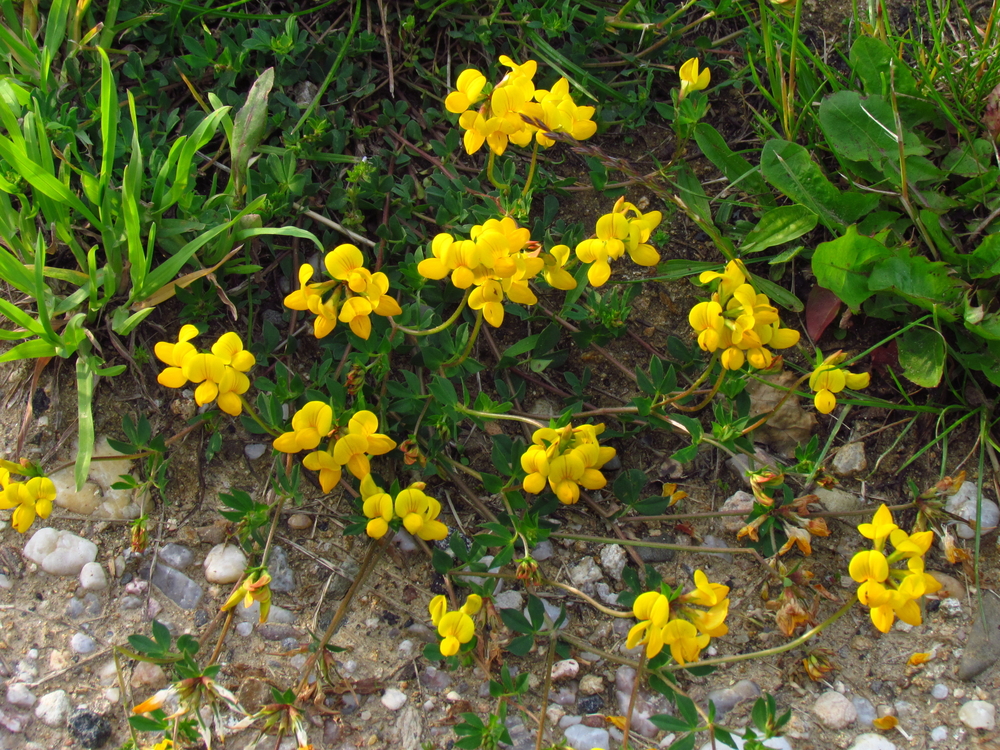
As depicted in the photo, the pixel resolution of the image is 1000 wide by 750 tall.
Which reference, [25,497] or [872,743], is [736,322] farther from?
[25,497]

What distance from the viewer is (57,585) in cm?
249

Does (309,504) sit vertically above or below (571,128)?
below

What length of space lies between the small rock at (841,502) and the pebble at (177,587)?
2.07 m

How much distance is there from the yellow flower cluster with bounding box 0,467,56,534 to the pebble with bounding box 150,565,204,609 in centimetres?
39

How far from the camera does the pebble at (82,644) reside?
2.38 metres

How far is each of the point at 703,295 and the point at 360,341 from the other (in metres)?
1.35

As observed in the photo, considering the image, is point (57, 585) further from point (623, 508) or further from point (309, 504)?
point (623, 508)

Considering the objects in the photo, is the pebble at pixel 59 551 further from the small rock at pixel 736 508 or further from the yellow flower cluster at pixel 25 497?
the small rock at pixel 736 508

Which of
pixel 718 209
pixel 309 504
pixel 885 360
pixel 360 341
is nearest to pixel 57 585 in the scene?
pixel 309 504

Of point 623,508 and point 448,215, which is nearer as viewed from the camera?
point 623,508

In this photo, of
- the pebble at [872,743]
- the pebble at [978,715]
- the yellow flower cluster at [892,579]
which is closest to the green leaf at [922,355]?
the yellow flower cluster at [892,579]

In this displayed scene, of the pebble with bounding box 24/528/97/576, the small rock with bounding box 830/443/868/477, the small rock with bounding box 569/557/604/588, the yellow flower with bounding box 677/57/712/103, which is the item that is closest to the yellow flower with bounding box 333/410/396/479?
the small rock with bounding box 569/557/604/588

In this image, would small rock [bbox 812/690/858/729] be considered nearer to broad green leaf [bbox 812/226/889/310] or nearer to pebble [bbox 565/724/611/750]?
pebble [bbox 565/724/611/750]

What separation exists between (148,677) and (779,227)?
8.57ft
